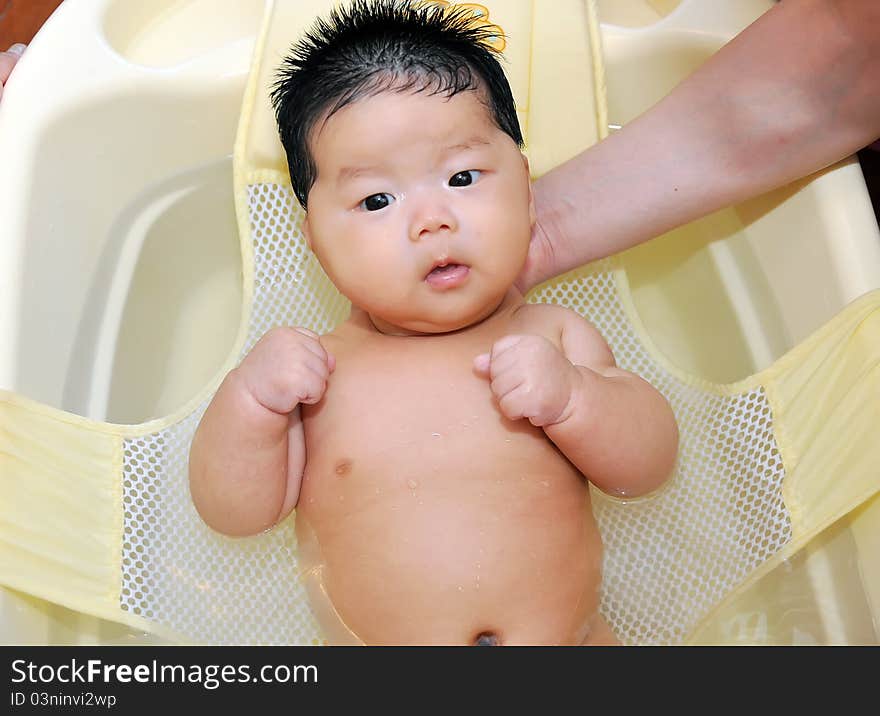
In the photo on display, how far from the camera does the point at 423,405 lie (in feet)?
3.47

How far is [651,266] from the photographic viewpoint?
4.82 ft

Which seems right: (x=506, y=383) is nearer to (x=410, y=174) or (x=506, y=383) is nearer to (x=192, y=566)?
(x=410, y=174)

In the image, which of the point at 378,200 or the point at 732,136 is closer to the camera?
the point at 378,200

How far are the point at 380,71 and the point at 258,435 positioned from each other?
1.26 feet

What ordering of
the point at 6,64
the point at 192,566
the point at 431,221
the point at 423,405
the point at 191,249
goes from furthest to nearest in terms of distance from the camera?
the point at 191,249, the point at 6,64, the point at 192,566, the point at 423,405, the point at 431,221

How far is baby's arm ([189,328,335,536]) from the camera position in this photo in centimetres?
102

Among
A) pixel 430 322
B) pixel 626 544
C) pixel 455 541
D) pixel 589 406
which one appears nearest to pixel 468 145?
pixel 430 322

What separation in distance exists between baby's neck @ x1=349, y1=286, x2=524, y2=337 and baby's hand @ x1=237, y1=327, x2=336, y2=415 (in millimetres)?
97

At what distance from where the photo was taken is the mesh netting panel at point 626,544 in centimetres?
113

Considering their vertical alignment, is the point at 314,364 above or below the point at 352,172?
below

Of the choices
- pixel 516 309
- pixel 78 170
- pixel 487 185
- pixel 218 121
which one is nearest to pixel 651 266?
pixel 516 309

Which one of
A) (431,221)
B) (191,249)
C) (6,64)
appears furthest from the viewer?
(191,249)

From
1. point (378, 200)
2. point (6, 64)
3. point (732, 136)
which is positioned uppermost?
point (6, 64)
